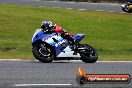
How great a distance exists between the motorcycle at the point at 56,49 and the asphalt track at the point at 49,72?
23 centimetres

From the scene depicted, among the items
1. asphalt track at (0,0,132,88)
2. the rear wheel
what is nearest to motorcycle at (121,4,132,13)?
asphalt track at (0,0,132,88)

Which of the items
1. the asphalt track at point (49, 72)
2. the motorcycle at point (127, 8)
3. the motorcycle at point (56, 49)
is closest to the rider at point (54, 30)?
the motorcycle at point (56, 49)

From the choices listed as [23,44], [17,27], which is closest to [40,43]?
[23,44]

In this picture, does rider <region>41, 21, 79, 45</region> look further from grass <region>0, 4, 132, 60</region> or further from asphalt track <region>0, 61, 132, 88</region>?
grass <region>0, 4, 132, 60</region>

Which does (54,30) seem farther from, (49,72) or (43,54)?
(49,72)

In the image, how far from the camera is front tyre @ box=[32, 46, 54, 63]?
15898 mm

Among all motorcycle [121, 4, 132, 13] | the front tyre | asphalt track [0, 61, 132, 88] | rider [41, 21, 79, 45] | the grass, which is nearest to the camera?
asphalt track [0, 61, 132, 88]

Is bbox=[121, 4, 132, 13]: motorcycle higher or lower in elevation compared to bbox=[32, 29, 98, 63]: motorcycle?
lower

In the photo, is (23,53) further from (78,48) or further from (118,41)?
(118,41)

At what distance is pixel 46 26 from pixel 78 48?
1.22m

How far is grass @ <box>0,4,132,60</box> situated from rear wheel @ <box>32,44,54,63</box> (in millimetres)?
1811

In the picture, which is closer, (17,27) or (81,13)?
(17,27)

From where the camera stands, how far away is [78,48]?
635 inches

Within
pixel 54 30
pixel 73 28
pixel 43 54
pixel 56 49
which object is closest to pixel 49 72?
pixel 43 54
